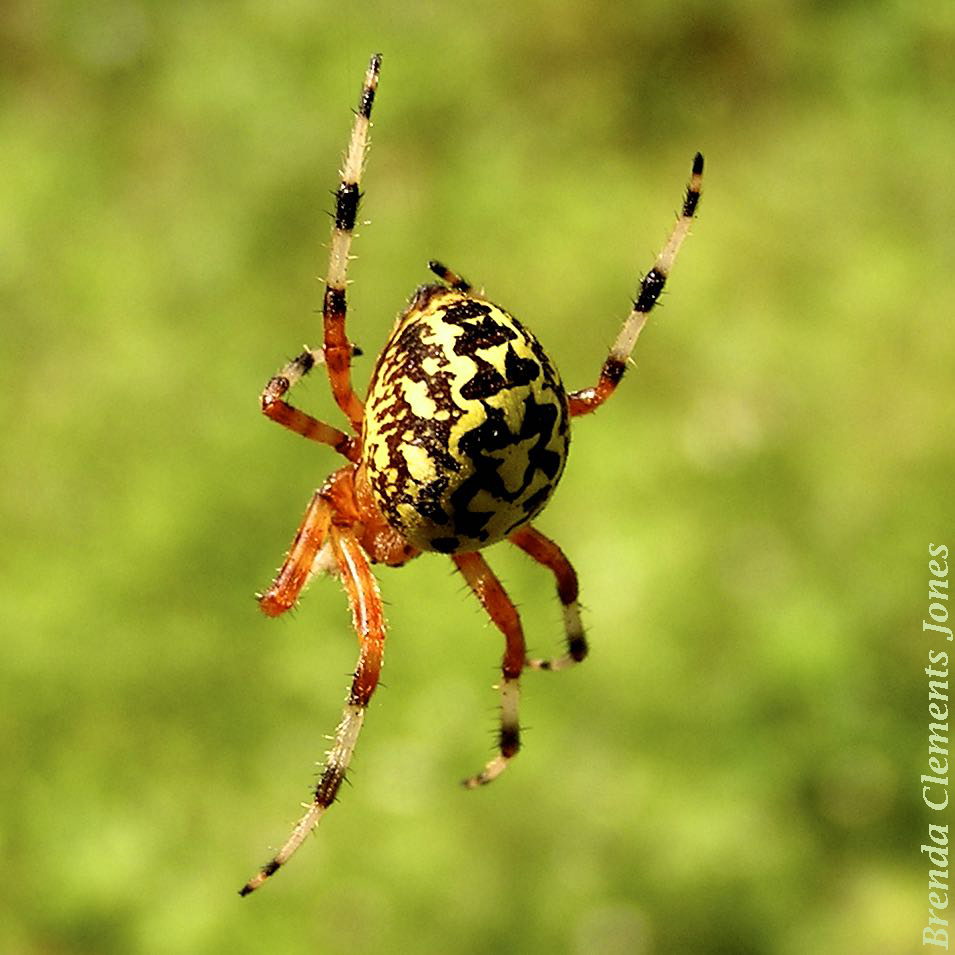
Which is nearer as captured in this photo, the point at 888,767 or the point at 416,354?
the point at 416,354

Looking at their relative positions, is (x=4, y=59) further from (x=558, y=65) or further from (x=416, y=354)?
(x=416, y=354)

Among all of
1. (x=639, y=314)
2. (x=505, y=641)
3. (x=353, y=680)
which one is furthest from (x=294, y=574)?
(x=639, y=314)

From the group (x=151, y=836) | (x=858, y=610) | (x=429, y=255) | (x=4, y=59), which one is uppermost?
(x=4, y=59)

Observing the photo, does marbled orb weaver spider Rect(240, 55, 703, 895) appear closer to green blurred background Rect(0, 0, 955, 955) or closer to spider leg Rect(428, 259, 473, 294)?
spider leg Rect(428, 259, 473, 294)

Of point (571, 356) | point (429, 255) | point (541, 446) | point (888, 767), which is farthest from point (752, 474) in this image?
point (541, 446)

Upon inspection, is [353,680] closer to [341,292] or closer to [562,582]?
[562,582]

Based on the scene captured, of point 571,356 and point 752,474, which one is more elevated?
point 571,356
